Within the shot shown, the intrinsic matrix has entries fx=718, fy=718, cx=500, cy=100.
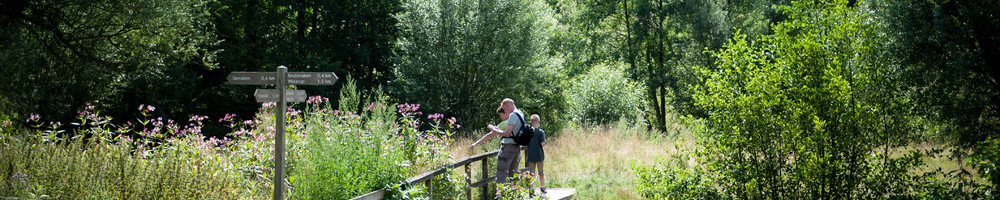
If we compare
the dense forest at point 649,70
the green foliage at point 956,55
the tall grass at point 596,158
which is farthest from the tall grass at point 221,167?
the green foliage at point 956,55

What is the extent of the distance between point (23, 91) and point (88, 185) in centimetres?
1036

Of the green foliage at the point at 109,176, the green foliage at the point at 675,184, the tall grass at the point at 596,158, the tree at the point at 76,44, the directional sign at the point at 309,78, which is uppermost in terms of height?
the tree at the point at 76,44

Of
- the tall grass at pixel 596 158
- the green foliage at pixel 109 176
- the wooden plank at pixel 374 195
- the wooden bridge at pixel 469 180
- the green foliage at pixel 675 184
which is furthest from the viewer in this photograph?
the tall grass at pixel 596 158

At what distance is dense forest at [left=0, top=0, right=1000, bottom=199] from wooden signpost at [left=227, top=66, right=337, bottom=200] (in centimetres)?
87

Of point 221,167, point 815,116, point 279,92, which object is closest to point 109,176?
point 221,167

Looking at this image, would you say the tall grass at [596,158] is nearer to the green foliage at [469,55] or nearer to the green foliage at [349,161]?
the green foliage at [349,161]

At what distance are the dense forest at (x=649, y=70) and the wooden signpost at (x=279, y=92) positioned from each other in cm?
87

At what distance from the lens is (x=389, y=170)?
636 centimetres

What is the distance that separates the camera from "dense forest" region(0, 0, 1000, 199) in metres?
6.43

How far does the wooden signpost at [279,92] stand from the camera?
18.3 ft

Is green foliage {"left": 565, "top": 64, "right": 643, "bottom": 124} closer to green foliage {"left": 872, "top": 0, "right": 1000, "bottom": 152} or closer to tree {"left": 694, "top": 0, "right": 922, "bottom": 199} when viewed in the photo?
green foliage {"left": 872, "top": 0, "right": 1000, "bottom": 152}

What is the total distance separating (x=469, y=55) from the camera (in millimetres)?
23094

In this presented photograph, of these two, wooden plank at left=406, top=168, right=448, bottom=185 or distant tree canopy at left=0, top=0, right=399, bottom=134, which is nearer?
wooden plank at left=406, top=168, right=448, bottom=185

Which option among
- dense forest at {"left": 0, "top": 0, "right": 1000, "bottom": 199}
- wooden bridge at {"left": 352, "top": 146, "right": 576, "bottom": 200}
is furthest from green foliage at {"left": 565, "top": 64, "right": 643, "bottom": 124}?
wooden bridge at {"left": 352, "top": 146, "right": 576, "bottom": 200}
